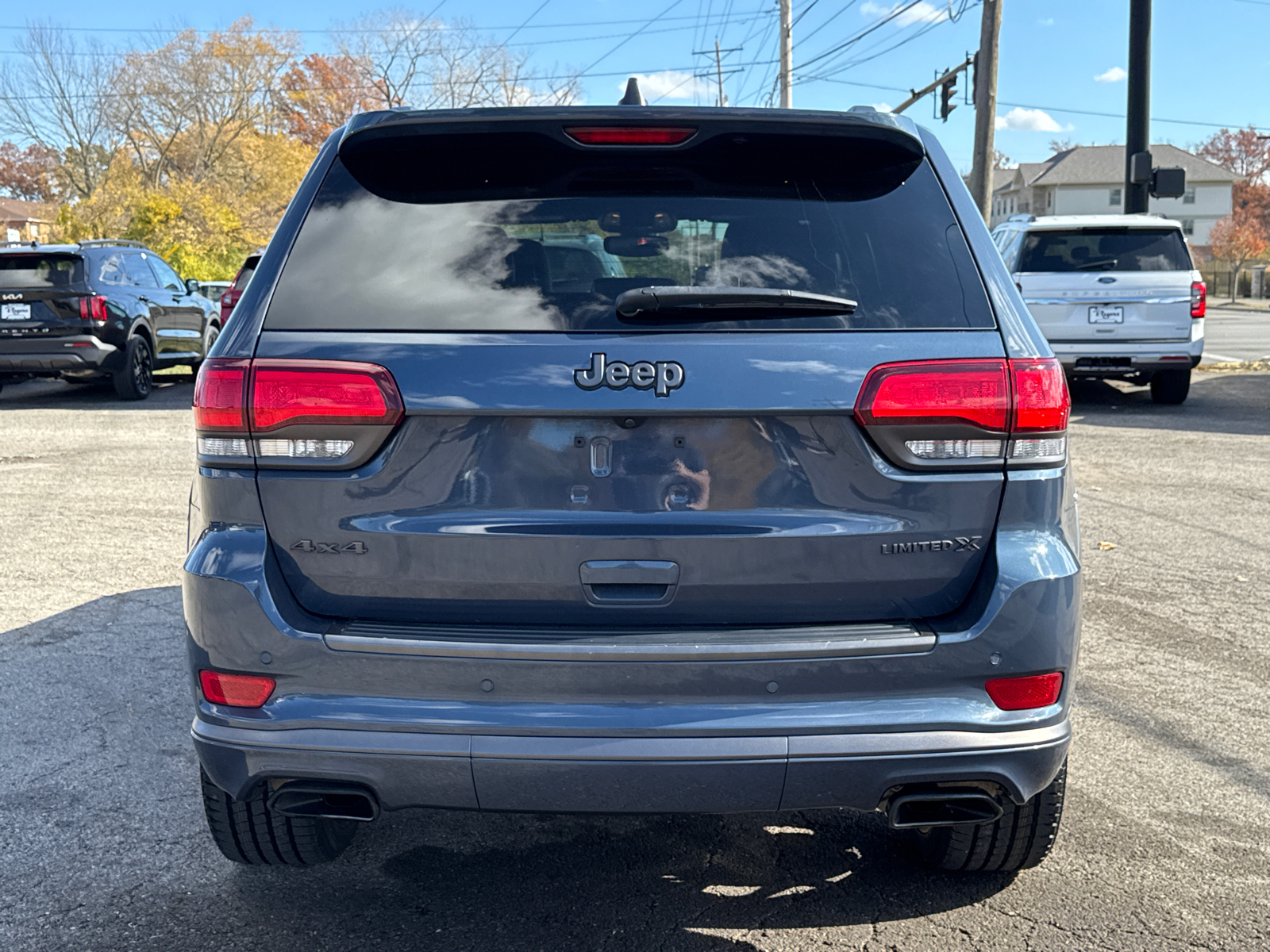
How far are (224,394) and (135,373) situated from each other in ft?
45.0

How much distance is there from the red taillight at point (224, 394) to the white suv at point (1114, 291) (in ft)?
37.5

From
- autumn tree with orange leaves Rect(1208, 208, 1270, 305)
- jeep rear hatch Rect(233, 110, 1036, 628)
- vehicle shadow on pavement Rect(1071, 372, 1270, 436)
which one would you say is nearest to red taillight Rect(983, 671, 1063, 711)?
jeep rear hatch Rect(233, 110, 1036, 628)

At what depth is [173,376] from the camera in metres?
18.7

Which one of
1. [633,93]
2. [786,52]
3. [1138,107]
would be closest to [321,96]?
[786,52]

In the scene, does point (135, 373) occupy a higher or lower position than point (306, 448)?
lower

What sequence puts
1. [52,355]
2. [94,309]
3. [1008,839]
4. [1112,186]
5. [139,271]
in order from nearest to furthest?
1. [1008,839]
2. [52,355]
3. [94,309]
4. [139,271]
5. [1112,186]

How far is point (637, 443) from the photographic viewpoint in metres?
2.35

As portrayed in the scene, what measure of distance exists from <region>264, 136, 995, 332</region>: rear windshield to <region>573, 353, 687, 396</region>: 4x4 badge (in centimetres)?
9

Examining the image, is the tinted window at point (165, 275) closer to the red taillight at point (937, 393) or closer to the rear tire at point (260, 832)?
the rear tire at point (260, 832)

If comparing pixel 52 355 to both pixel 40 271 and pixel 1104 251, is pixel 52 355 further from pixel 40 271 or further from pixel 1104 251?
pixel 1104 251

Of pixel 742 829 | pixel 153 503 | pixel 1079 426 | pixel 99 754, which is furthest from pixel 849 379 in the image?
pixel 1079 426

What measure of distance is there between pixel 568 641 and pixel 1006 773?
96cm

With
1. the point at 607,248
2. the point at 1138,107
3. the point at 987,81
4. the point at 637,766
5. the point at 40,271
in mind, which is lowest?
the point at 637,766

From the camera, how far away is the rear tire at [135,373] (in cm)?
1468
